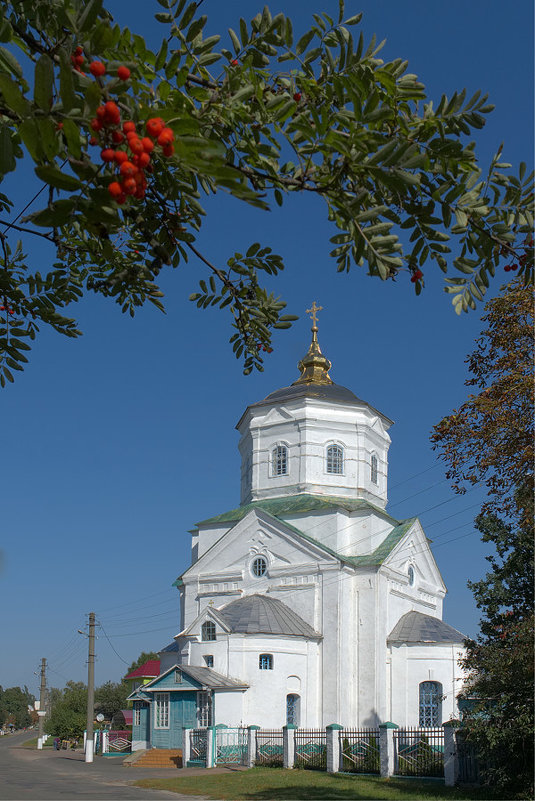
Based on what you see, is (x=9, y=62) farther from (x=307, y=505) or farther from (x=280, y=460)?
(x=280, y=460)

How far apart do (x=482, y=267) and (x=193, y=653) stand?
23.8 meters

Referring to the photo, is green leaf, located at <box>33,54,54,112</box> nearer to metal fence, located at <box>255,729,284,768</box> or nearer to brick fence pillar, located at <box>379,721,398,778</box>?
brick fence pillar, located at <box>379,721,398,778</box>

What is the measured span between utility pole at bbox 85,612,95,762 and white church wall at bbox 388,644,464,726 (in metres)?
10.3

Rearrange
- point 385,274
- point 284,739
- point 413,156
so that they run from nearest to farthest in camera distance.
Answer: point 413,156 < point 385,274 < point 284,739

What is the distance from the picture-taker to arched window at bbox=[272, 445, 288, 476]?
30873 mm

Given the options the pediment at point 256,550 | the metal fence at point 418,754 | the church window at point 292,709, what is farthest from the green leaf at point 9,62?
the pediment at point 256,550

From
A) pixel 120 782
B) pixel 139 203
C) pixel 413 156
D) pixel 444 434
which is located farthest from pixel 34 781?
pixel 413 156

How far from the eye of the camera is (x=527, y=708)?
13.8m

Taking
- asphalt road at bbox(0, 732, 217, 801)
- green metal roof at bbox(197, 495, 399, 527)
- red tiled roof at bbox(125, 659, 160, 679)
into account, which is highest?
Answer: green metal roof at bbox(197, 495, 399, 527)

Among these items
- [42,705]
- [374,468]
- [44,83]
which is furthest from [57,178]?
[42,705]

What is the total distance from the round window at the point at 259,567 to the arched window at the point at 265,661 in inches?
146

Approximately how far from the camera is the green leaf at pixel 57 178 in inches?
112

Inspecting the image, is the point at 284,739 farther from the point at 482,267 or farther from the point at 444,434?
the point at 482,267

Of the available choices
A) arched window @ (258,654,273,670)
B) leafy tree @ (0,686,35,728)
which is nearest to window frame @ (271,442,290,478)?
arched window @ (258,654,273,670)
